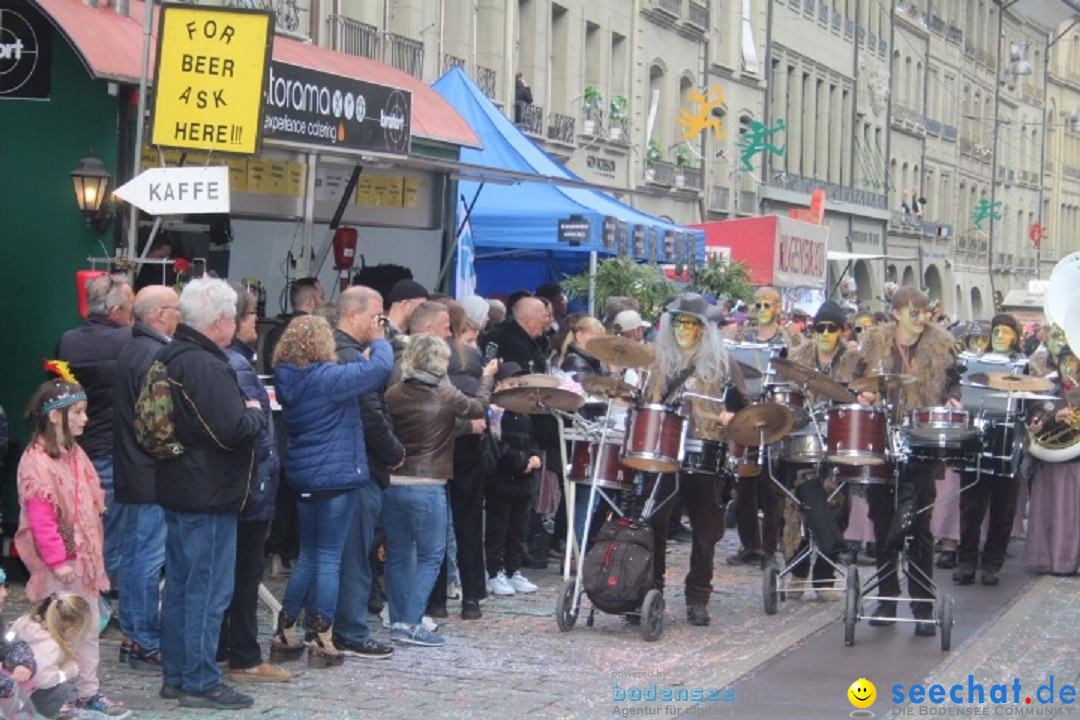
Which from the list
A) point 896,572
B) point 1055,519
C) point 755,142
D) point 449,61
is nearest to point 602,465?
point 896,572

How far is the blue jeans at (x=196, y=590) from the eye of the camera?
8.85m

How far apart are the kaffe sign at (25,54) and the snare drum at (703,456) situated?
15.1ft

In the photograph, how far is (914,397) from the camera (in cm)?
1252

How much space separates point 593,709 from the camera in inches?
362

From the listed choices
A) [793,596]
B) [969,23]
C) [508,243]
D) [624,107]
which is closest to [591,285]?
[508,243]

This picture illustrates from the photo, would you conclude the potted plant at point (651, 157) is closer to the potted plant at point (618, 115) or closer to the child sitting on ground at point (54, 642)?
the potted plant at point (618, 115)

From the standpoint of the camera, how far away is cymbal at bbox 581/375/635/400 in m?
11.2

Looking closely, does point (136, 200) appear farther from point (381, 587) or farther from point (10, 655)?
point (10, 655)

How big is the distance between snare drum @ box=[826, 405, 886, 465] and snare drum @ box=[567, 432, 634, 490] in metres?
1.16

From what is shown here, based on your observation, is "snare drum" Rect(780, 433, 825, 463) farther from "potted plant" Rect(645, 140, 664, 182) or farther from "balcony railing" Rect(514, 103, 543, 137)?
"potted plant" Rect(645, 140, 664, 182)

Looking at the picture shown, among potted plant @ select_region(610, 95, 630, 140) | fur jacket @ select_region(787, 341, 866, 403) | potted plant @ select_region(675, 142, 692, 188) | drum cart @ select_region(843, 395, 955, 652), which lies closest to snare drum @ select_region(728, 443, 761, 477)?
fur jacket @ select_region(787, 341, 866, 403)

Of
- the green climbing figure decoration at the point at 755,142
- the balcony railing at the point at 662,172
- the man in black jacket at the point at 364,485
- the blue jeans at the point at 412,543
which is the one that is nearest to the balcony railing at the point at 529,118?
the balcony railing at the point at 662,172

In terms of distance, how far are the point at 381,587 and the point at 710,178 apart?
96.5 feet

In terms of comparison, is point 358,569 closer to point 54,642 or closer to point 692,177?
point 54,642
